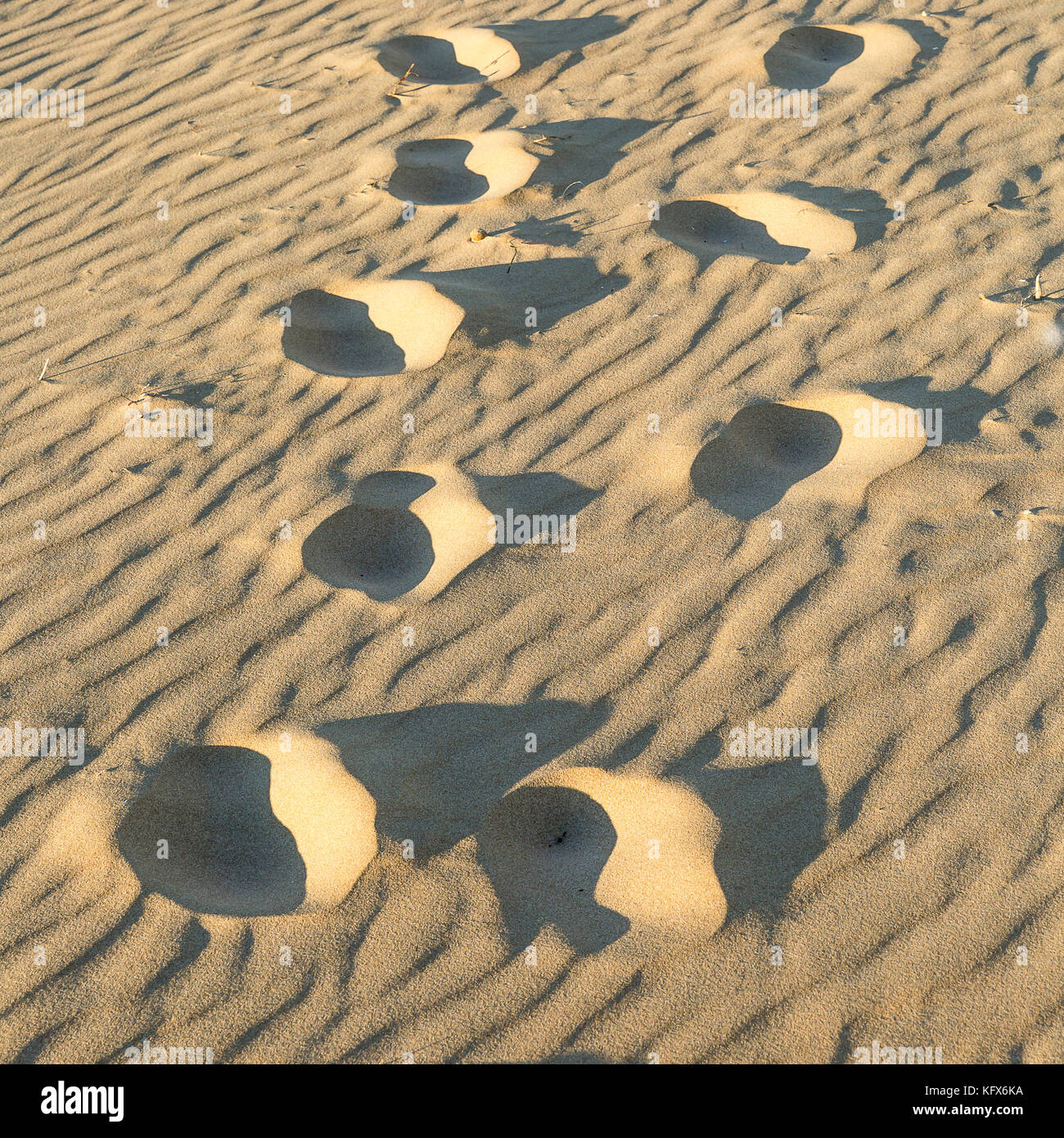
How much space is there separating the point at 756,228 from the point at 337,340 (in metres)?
1.83

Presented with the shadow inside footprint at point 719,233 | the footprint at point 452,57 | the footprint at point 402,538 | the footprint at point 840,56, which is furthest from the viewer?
the footprint at point 452,57

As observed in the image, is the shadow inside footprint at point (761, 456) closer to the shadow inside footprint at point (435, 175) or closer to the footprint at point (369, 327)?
the footprint at point (369, 327)

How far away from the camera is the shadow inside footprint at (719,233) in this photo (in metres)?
4.23

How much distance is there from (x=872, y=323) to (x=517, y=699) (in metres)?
2.11

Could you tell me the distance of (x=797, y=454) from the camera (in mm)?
3496

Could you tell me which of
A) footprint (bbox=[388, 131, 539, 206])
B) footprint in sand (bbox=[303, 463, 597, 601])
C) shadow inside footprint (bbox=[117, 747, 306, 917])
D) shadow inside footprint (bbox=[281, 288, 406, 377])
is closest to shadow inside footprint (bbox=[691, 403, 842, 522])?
footprint in sand (bbox=[303, 463, 597, 601])

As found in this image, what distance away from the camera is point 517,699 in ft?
9.40

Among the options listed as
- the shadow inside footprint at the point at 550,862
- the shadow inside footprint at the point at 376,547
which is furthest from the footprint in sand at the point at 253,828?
the shadow inside footprint at the point at 376,547

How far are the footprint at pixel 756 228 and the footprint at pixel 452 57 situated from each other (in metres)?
1.52

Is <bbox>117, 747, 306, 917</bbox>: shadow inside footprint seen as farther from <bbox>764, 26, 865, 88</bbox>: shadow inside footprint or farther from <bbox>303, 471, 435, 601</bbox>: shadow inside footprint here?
<bbox>764, 26, 865, 88</bbox>: shadow inside footprint

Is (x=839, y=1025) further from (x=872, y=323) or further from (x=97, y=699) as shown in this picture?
(x=872, y=323)

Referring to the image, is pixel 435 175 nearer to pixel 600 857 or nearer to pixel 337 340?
pixel 337 340
